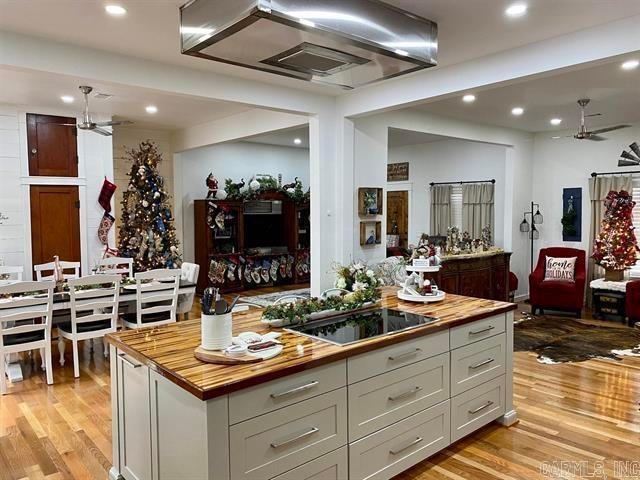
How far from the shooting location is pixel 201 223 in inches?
349

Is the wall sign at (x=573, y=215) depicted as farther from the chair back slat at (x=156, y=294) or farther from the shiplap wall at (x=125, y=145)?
the shiplap wall at (x=125, y=145)

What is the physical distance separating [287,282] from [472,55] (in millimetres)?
6454

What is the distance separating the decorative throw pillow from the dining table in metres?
5.27

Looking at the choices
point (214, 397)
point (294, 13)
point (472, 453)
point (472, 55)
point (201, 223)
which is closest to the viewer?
point (214, 397)

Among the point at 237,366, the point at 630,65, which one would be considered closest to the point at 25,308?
the point at 237,366

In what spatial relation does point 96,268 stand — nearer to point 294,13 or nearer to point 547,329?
point 294,13

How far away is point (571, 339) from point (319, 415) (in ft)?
15.0

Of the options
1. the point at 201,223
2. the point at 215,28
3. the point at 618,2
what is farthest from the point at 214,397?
the point at 201,223

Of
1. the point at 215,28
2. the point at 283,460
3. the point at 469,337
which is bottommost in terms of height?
the point at 283,460

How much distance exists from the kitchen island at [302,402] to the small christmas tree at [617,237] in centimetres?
473

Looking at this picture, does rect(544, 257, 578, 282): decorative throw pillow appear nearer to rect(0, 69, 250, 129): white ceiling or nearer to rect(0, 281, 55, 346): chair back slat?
rect(0, 69, 250, 129): white ceiling

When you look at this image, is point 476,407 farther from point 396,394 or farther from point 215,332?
point 215,332

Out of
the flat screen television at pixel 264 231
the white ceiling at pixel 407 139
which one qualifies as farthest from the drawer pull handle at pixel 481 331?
the flat screen television at pixel 264 231

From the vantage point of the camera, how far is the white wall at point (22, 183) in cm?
638
